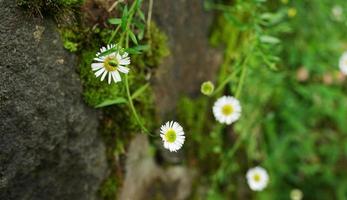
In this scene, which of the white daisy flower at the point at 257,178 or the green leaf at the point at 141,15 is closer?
the green leaf at the point at 141,15

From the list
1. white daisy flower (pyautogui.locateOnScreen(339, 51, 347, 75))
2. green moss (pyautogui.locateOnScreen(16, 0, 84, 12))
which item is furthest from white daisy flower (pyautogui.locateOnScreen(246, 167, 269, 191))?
green moss (pyautogui.locateOnScreen(16, 0, 84, 12))

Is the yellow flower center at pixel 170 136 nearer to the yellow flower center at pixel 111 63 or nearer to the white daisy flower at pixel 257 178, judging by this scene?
the yellow flower center at pixel 111 63

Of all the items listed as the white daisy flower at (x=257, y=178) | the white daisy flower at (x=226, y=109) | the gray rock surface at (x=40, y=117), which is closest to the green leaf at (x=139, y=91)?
the gray rock surface at (x=40, y=117)

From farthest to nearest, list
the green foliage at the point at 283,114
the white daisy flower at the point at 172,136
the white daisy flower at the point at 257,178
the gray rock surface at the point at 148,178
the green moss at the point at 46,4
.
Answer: the white daisy flower at the point at 257,178
the green foliage at the point at 283,114
the gray rock surface at the point at 148,178
the white daisy flower at the point at 172,136
the green moss at the point at 46,4

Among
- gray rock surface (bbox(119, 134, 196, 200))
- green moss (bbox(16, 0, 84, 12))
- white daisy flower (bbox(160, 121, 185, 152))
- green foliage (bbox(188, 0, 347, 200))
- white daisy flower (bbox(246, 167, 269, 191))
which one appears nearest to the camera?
green moss (bbox(16, 0, 84, 12))

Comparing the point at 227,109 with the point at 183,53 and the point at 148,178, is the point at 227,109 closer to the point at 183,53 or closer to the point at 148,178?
the point at 183,53

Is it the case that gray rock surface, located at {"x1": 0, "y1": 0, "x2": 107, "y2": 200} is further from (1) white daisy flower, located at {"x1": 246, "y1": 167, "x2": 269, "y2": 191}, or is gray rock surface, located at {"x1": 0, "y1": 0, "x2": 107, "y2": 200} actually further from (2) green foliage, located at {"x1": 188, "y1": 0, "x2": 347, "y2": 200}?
(1) white daisy flower, located at {"x1": 246, "y1": 167, "x2": 269, "y2": 191}

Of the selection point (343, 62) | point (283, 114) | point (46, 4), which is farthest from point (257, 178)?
point (46, 4)
